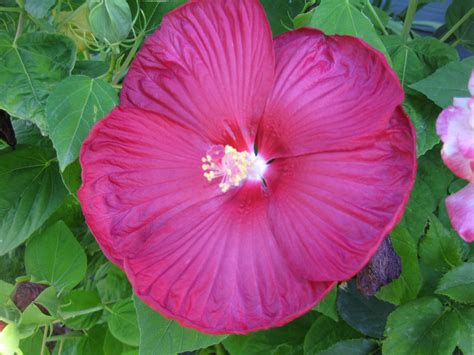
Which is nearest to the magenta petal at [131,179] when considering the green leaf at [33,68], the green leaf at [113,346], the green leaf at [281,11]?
the green leaf at [33,68]

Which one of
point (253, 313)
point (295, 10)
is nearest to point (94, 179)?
point (253, 313)

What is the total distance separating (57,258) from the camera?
849 mm

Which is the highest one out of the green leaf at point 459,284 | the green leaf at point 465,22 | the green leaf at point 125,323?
the green leaf at point 465,22

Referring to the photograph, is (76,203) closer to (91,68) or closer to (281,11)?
(91,68)

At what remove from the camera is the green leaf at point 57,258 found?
2.78ft

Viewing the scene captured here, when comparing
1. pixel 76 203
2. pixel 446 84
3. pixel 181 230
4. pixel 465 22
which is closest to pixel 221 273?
pixel 181 230

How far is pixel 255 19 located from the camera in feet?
2.02

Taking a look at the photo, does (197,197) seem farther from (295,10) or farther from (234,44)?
(295,10)

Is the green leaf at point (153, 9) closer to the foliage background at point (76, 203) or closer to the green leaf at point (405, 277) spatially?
the foliage background at point (76, 203)

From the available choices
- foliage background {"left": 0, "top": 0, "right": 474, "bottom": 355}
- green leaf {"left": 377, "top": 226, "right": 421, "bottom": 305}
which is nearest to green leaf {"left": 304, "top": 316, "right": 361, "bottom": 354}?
foliage background {"left": 0, "top": 0, "right": 474, "bottom": 355}

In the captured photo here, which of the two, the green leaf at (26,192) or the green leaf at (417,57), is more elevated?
the green leaf at (417,57)

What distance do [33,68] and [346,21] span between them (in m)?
0.34

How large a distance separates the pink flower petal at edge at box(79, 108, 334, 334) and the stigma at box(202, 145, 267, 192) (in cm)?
1

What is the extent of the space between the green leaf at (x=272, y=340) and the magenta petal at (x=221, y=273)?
0.29 meters
